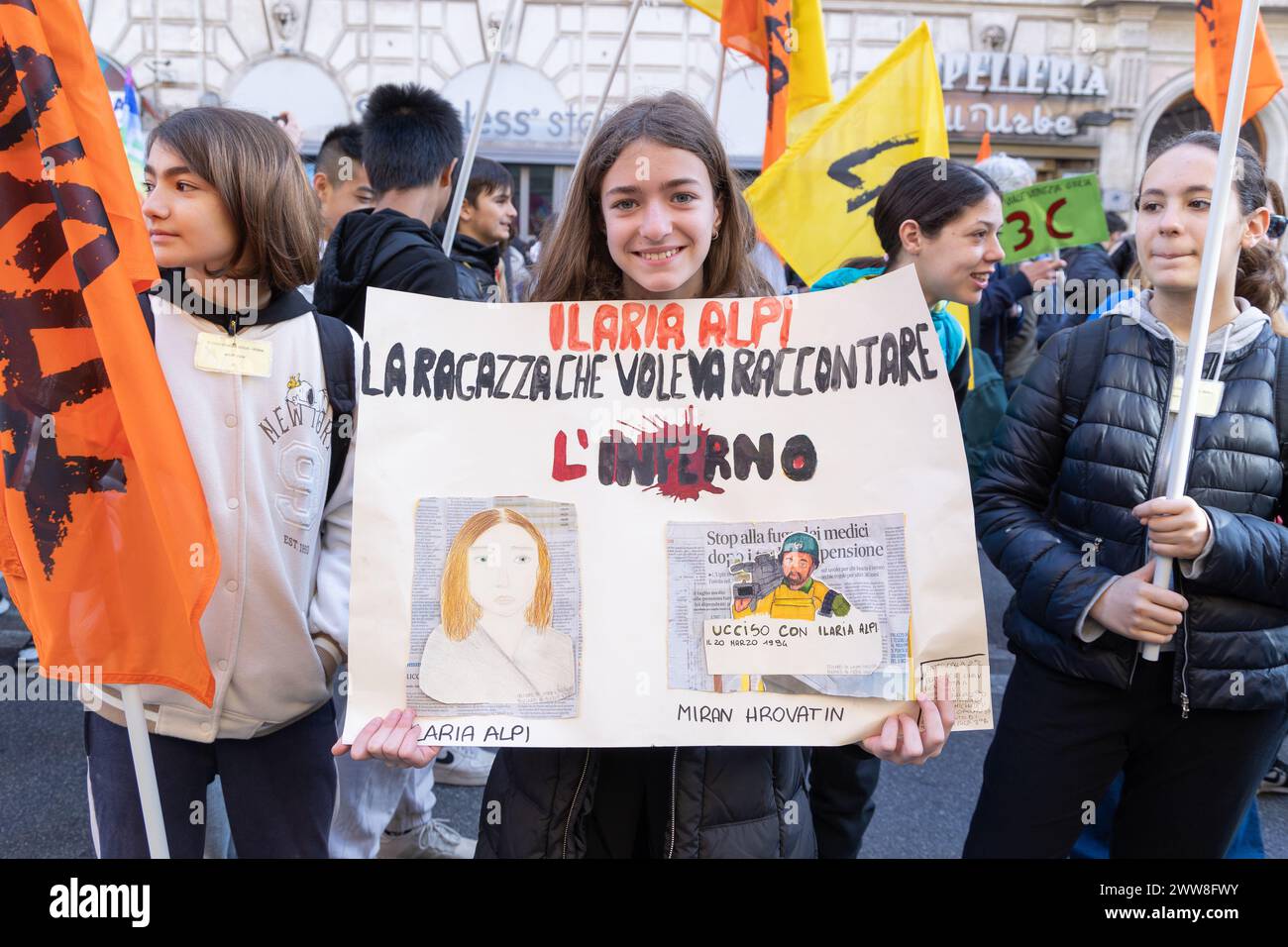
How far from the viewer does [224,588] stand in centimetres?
163

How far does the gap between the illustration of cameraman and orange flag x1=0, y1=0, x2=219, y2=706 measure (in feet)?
2.75

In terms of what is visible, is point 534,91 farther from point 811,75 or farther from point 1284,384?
point 1284,384

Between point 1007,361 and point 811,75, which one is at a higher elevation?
point 811,75

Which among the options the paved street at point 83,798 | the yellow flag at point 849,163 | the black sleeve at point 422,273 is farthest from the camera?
the yellow flag at point 849,163

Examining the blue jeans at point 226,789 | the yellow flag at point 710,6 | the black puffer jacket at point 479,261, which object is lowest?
the blue jeans at point 226,789

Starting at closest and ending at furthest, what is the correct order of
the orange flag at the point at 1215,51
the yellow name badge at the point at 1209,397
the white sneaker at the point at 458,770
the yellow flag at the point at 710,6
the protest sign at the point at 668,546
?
1. the protest sign at the point at 668,546
2. the yellow name badge at the point at 1209,397
3. the orange flag at the point at 1215,51
4. the white sneaker at the point at 458,770
5. the yellow flag at the point at 710,6

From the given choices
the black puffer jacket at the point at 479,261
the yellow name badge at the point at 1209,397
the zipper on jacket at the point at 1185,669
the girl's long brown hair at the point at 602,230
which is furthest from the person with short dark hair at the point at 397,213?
the zipper on jacket at the point at 1185,669

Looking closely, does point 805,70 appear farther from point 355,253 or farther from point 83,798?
point 83,798

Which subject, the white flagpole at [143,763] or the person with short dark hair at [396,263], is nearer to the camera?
the white flagpole at [143,763]

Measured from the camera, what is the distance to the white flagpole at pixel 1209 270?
5.22ft

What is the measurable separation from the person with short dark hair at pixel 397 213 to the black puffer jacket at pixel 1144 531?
1.63 meters

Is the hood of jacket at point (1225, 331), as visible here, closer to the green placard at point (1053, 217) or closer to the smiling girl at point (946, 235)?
the smiling girl at point (946, 235)
